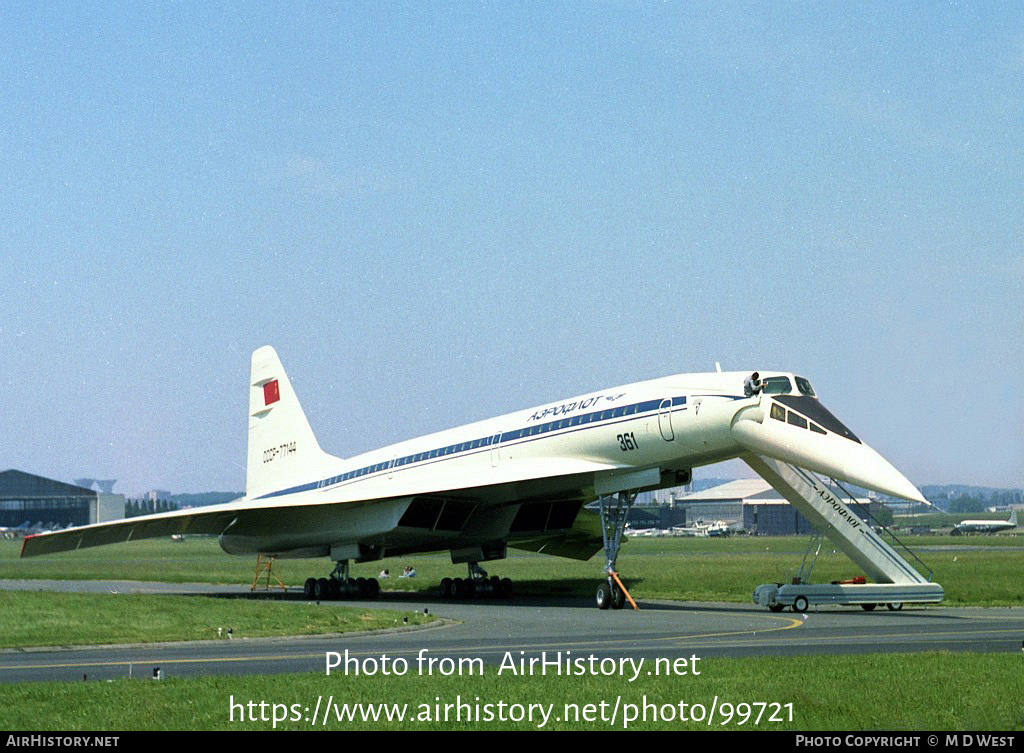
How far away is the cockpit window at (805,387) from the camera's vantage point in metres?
23.3

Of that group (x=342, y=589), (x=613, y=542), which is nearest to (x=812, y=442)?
(x=613, y=542)

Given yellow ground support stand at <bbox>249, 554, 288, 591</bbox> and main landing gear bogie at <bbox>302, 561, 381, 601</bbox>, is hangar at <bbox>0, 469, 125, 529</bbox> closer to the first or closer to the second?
yellow ground support stand at <bbox>249, 554, 288, 591</bbox>

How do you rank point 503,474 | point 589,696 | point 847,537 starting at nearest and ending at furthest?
point 589,696, point 847,537, point 503,474

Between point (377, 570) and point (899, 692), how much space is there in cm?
3411

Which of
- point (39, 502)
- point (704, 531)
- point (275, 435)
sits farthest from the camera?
point (704, 531)

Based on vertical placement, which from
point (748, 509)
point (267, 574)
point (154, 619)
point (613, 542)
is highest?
point (748, 509)

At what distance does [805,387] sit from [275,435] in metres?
19.0

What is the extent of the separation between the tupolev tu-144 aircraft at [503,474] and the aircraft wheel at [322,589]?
0.04 metres

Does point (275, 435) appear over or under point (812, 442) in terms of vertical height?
over

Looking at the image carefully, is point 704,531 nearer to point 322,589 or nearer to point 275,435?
point 275,435

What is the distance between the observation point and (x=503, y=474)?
92.4 feet

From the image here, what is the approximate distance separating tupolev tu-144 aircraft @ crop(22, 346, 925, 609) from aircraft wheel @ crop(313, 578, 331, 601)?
4 centimetres
